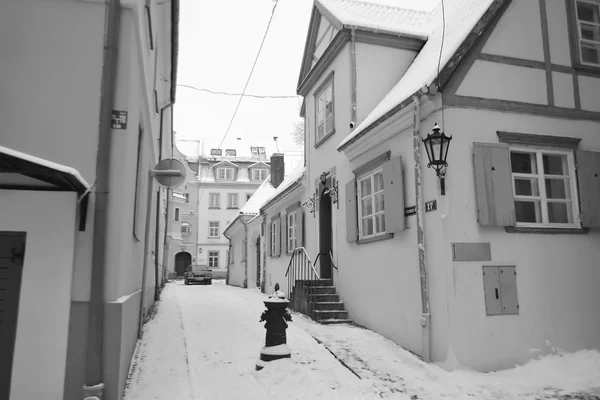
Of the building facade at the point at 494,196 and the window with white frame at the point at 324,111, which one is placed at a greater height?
the window with white frame at the point at 324,111

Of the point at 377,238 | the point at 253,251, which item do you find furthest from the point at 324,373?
the point at 253,251

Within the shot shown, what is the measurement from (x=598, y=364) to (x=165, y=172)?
694cm

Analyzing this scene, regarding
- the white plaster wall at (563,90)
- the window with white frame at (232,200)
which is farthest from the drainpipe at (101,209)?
the window with white frame at (232,200)

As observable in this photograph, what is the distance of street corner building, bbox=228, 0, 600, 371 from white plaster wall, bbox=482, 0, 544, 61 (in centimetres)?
2

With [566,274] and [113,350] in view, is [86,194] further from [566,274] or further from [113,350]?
[566,274]

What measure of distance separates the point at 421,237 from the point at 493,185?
50.2 inches

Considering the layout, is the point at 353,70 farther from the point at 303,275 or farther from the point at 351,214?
the point at 303,275

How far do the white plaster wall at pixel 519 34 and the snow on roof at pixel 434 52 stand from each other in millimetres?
449

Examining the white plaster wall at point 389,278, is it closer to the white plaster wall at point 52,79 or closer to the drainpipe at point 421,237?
the drainpipe at point 421,237

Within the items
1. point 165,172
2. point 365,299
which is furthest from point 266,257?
point 165,172

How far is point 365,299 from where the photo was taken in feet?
29.2

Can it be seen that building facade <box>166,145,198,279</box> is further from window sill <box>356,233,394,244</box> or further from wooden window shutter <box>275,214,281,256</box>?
window sill <box>356,233,394,244</box>

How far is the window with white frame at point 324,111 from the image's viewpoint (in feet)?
37.3

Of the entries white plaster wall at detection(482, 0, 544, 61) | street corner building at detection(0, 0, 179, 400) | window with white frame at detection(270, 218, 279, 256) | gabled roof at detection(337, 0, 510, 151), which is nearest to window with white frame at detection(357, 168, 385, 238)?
gabled roof at detection(337, 0, 510, 151)
